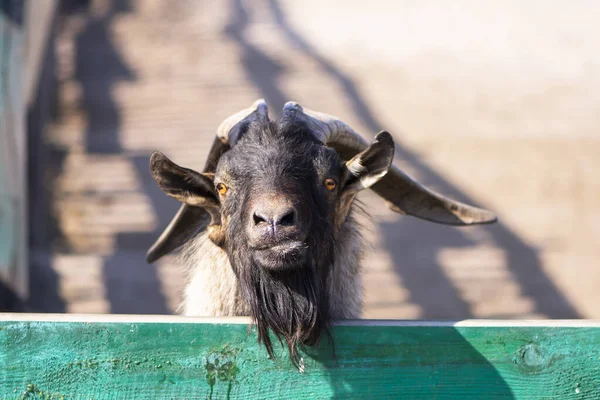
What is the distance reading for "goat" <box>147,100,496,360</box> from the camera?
2.94 meters

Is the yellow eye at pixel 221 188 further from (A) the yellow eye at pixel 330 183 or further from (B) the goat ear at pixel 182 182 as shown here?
(A) the yellow eye at pixel 330 183

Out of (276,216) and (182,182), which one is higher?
(276,216)

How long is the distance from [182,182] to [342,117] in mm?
8370

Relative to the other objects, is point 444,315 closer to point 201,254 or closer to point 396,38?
point 201,254

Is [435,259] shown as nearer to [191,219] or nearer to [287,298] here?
[191,219]

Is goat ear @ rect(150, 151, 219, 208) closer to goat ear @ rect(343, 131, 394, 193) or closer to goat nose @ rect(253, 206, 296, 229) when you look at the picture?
goat nose @ rect(253, 206, 296, 229)

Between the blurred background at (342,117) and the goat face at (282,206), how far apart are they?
4894 millimetres

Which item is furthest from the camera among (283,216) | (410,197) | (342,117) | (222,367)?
(342,117)

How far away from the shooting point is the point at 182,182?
11.1 feet

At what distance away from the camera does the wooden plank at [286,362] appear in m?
2.44

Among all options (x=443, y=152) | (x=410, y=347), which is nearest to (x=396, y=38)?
(x=443, y=152)

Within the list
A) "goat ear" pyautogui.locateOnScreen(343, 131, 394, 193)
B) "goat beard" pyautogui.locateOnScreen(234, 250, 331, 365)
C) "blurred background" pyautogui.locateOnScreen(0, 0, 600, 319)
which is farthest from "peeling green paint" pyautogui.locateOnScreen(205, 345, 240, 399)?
"blurred background" pyautogui.locateOnScreen(0, 0, 600, 319)

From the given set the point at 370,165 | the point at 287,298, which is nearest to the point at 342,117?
the point at 370,165

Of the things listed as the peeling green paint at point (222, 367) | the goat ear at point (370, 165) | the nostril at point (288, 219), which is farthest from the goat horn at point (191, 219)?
the peeling green paint at point (222, 367)
